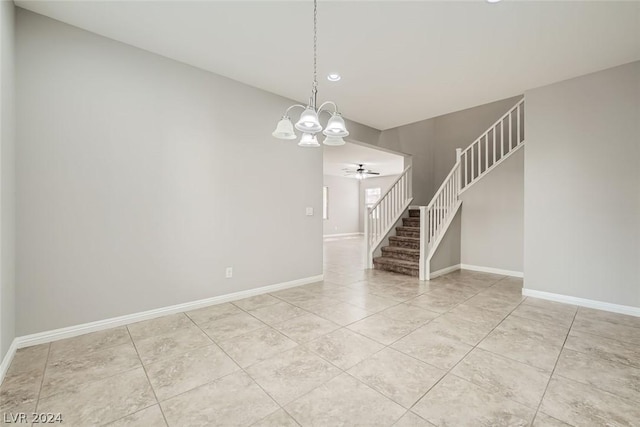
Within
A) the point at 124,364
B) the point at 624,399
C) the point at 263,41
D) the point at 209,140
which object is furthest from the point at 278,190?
the point at 624,399

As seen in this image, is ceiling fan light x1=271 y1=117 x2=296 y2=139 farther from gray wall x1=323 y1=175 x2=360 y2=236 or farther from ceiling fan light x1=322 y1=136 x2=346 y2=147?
gray wall x1=323 y1=175 x2=360 y2=236

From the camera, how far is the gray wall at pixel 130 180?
2.39 metres

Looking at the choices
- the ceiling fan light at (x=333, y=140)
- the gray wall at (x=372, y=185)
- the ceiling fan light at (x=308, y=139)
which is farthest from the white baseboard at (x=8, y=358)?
the gray wall at (x=372, y=185)

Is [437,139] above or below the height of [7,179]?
above

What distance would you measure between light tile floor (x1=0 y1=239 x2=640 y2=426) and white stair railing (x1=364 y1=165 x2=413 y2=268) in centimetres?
237

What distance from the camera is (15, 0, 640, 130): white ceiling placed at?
2260 mm

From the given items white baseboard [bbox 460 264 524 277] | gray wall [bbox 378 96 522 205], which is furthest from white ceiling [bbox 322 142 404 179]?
white baseboard [bbox 460 264 524 277]

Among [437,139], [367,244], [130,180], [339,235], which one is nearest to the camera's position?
[130,180]

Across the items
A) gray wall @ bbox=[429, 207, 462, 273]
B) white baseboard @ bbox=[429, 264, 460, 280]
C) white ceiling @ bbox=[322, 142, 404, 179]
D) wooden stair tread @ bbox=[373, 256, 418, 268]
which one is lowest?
white baseboard @ bbox=[429, 264, 460, 280]

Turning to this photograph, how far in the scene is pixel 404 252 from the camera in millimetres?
5293

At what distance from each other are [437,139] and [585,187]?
446cm

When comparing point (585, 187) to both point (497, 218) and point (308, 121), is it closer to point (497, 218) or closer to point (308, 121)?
point (497, 218)

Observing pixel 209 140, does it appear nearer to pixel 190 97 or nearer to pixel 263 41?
pixel 190 97

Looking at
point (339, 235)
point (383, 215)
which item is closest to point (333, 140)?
point (383, 215)
